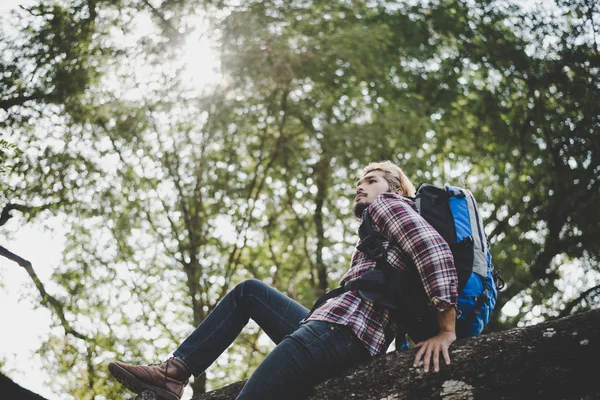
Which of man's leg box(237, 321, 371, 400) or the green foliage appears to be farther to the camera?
the green foliage

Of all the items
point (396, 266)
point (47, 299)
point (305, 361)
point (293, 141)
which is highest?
point (293, 141)

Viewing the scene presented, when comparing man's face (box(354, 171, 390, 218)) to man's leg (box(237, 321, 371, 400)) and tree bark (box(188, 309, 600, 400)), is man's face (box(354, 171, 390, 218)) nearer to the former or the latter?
man's leg (box(237, 321, 371, 400))

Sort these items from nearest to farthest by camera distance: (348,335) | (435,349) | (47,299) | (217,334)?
(435,349), (348,335), (217,334), (47,299)

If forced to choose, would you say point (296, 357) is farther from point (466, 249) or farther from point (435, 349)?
point (466, 249)

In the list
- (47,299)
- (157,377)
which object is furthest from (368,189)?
(47,299)

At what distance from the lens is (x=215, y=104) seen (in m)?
8.05

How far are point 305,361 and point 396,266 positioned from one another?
2.15ft

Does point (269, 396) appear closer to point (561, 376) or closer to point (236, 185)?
point (561, 376)

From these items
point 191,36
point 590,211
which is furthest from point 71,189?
point 590,211

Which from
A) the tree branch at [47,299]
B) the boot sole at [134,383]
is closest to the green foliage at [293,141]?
the tree branch at [47,299]

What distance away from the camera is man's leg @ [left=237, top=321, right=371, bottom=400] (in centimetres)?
234

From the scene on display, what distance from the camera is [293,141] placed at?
8.70 meters

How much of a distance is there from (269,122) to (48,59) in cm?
355

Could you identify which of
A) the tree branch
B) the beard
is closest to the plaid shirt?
the beard
